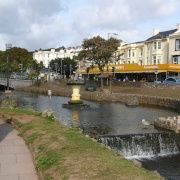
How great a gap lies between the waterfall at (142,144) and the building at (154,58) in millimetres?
40022

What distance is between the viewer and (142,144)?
55.7 ft

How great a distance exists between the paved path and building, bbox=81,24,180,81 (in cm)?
4691

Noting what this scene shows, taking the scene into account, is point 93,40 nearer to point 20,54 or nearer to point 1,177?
point 1,177

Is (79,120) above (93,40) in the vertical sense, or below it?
below

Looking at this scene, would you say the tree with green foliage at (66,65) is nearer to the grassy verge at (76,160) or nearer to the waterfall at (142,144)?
the waterfall at (142,144)

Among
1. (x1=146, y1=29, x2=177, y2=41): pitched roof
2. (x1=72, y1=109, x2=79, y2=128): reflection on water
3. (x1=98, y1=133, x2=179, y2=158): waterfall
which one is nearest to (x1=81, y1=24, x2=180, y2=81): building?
(x1=146, y1=29, x2=177, y2=41): pitched roof

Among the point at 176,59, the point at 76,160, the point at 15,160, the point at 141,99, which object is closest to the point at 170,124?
the point at 76,160

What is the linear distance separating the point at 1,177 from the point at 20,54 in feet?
392

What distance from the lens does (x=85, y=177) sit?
7434 millimetres

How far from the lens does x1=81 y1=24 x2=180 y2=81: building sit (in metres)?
63.2

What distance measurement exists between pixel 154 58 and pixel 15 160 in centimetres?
6735

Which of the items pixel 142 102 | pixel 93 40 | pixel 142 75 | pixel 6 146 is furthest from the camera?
pixel 142 75

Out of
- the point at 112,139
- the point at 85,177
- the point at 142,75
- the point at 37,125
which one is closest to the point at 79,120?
the point at 112,139

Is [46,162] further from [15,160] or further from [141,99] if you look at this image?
[141,99]
